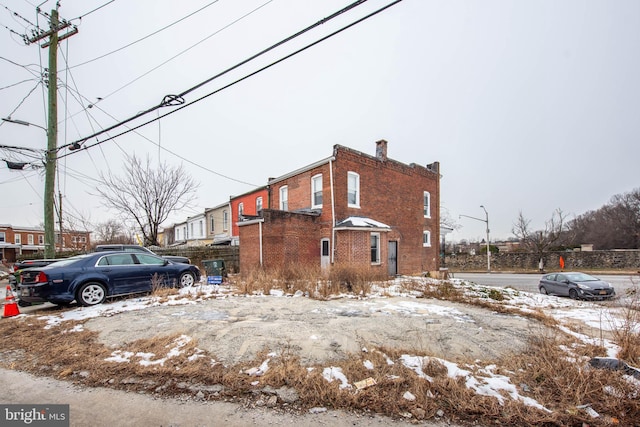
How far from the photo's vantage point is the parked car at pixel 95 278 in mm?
7812

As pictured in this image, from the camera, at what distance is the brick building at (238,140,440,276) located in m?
15.9

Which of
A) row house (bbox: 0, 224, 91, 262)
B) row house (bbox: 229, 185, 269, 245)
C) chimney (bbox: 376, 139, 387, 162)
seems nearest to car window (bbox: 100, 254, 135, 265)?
row house (bbox: 229, 185, 269, 245)

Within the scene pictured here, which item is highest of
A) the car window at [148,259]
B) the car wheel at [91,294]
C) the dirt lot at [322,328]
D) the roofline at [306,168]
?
the roofline at [306,168]

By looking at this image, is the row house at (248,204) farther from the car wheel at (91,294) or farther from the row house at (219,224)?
the car wheel at (91,294)

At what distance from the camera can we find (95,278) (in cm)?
855

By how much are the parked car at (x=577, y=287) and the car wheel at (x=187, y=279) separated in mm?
16719

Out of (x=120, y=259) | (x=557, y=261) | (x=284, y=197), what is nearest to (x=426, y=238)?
(x=284, y=197)

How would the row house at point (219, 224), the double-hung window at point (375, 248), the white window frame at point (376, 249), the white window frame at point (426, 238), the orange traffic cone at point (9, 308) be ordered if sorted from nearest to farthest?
the orange traffic cone at point (9, 308) → the white window frame at point (376, 249) → the double-hung window at point (375, 248) → the white window frame at point (426, 238) → the row house at point (219, 224)

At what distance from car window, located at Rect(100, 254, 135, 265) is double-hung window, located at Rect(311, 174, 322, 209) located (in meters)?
10.1

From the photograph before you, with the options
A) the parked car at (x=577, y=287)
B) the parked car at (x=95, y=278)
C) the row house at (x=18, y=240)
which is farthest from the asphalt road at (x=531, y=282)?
the row house at (x=18, y=240)

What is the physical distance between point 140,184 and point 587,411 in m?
26.6

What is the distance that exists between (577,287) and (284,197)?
16317mm

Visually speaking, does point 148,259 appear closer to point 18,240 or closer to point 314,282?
point 314,282

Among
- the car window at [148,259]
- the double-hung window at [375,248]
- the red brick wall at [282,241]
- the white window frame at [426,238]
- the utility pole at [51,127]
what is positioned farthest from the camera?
the white window frame at [426,238]
